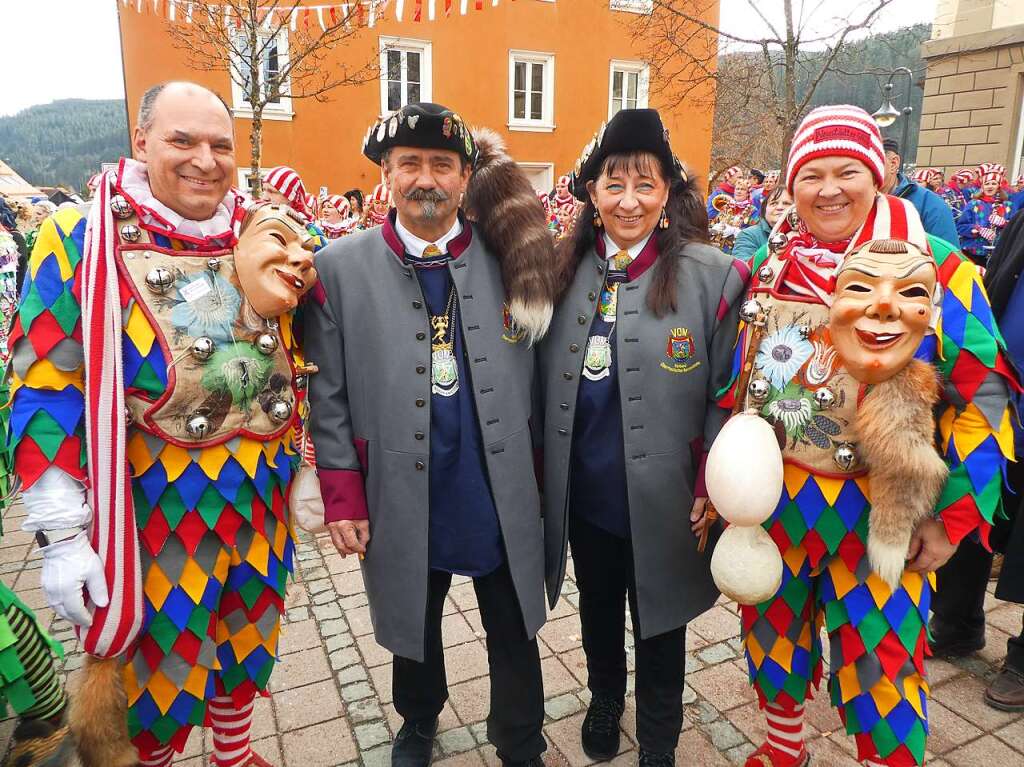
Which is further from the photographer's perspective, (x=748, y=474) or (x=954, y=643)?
(x=954, y=643)

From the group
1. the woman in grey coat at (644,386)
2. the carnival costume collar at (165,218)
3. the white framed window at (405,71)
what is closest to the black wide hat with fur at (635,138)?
the woman in grey coat at (644,386)

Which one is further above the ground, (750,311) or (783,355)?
(750,311)

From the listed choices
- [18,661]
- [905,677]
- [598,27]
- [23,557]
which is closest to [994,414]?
[905,677]

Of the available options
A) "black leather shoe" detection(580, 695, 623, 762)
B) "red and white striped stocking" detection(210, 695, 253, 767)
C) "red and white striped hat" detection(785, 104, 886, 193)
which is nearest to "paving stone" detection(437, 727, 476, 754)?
"black leather shoe" detection(580, 695, 623, 762)

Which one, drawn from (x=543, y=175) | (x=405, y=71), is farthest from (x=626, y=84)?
(x=405, y=71)

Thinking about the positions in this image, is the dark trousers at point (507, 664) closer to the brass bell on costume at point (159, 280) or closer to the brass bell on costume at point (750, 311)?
the brass bell on costume at point (750, 311)

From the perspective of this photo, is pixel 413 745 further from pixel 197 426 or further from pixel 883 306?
pixel 883 306

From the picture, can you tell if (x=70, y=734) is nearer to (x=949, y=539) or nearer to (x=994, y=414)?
(x=949, y=539)

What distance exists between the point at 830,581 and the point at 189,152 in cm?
218

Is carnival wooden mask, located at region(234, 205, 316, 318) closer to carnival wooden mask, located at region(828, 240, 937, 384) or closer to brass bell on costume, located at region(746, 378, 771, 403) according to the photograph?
brass bell on costume, located at region(746, 378, 771, 403)

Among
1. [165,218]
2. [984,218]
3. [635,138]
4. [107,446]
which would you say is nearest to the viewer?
[107,446]

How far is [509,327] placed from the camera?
90.1 inches

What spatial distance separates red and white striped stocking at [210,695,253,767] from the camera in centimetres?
233

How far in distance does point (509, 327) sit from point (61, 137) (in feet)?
136
